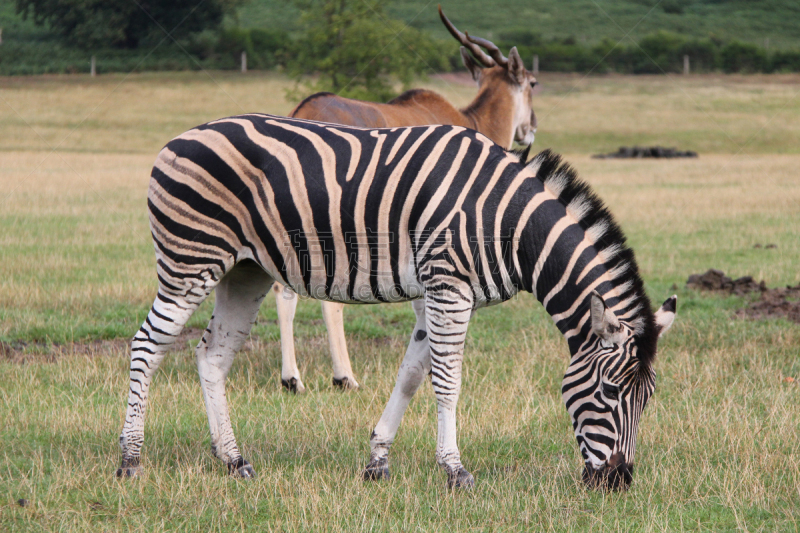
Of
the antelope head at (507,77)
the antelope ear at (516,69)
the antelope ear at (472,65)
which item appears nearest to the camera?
the antelope ear at (516,69)

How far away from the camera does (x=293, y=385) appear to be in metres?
6.75

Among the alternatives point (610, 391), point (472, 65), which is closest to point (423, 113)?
point (472, 65)

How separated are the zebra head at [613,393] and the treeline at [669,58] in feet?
206

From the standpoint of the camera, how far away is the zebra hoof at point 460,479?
4629 millimetres

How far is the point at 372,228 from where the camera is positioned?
15.5ft

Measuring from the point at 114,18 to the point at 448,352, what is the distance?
66.3 metres

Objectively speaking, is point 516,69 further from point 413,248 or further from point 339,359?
point 413,248

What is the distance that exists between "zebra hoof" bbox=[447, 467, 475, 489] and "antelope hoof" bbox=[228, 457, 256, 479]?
50.3 inches

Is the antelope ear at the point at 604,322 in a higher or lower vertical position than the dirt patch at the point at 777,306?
higher

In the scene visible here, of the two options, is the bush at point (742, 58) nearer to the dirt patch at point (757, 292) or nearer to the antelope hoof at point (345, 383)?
the dirt patch at point (757, 292)

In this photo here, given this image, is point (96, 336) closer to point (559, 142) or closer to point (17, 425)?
point (17, 425)

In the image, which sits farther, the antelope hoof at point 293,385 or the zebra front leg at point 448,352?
the antelope hoof at point 293,385

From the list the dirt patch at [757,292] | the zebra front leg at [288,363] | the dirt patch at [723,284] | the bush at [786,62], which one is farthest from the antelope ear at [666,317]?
the bush at [786,62]

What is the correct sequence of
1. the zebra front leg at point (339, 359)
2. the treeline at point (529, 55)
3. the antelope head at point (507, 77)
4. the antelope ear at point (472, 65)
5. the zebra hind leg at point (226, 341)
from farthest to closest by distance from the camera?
the treeline at point (529, 55) → the antelope ear at point (472, 65) → the antelope head at point (507, 77) → the zebra front leg at point (339, 359) → the zebra hind leg at point (226, 341)
